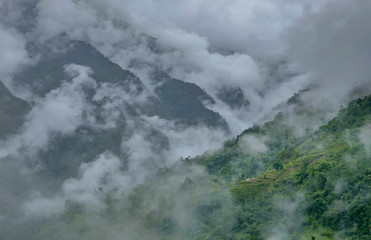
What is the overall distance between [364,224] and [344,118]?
8791 cm

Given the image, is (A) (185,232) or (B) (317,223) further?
(A) (185,232)

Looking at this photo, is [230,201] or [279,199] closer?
[279,199]

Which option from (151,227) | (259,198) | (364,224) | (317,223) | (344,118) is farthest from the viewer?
(344,118)

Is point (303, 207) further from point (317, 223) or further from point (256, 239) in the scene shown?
point (256, 239)

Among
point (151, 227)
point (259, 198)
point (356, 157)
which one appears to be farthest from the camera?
point (151, 227)

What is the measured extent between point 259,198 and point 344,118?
2479 inches

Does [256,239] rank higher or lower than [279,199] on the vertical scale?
lower

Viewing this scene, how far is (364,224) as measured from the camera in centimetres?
11356

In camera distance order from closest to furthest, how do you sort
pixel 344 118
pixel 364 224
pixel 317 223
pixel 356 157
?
pixel 364 224, pixel 317 223, pixel 356 157, pixel 344 118

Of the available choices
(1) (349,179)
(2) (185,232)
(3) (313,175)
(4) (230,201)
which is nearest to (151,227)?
(2) (185,232)

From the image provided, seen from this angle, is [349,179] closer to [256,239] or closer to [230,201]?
[256,239]

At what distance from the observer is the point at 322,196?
13300 centimetres

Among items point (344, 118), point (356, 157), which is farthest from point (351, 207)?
point (344, 118)

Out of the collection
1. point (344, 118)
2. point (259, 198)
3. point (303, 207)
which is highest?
point (344, 118)
